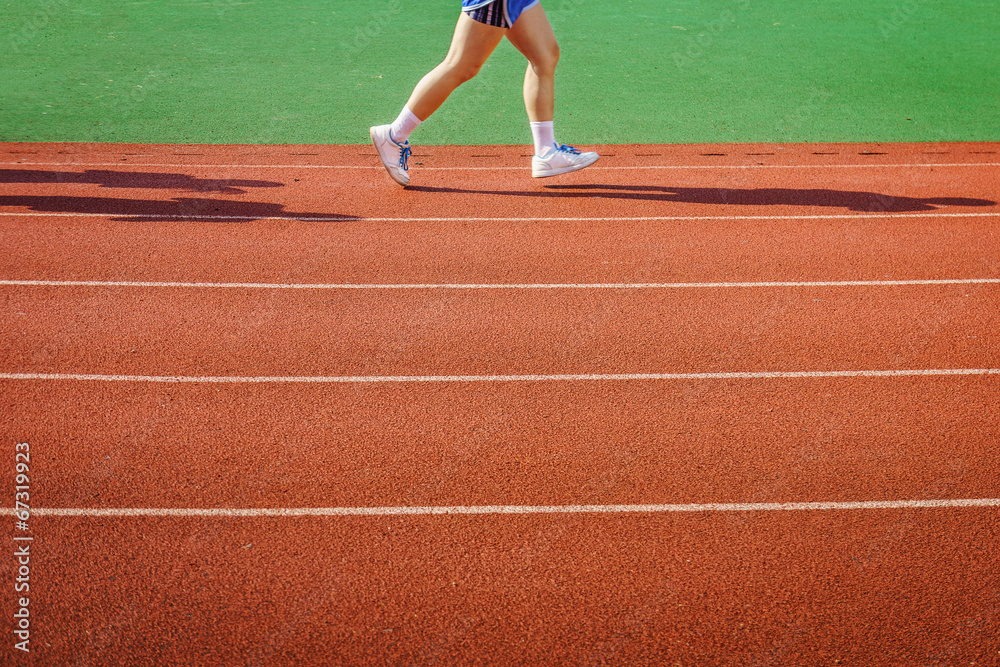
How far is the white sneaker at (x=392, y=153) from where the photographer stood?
6.04 metres

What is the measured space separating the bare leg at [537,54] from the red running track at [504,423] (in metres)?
0.66

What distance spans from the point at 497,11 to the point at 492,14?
4 centimetres

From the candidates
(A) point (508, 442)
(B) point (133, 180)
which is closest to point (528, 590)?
(A) point (508, 442)

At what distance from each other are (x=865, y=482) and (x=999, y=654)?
0.85 metres

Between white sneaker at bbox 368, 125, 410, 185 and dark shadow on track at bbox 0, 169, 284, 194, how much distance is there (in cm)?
91

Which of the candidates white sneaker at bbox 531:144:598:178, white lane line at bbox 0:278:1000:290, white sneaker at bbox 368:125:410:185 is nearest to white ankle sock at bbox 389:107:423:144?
white sneaker at bbox 368:125:410:185

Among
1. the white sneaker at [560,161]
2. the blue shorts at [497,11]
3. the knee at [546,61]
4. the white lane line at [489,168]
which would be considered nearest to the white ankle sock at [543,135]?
the white sneaker at [560,161]

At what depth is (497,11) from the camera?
5.56 metres

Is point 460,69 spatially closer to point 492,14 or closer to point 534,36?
point 492,14

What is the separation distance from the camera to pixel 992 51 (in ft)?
32.7

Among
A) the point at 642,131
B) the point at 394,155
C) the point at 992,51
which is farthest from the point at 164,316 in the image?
the point at 992,51

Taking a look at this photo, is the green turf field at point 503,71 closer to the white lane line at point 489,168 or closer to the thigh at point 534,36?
the white lane line at point 489,168

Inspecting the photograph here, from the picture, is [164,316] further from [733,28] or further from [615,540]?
[733,28]

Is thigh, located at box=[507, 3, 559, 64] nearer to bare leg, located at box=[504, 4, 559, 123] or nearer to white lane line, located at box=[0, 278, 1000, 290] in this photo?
bare leg, located at box=[504, 4, 559, 123]
